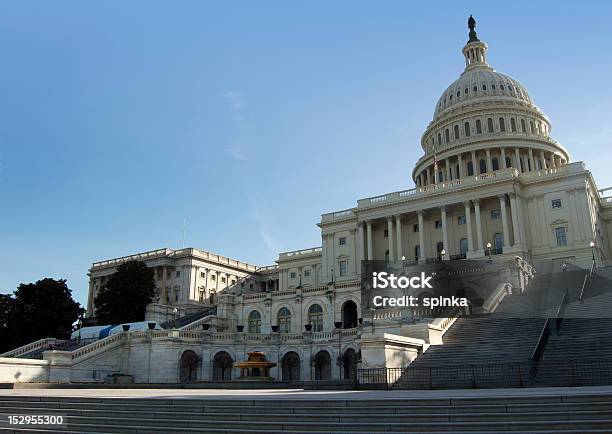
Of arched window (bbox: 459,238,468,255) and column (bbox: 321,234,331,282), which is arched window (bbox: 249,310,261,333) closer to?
column (bbox: 321,234,331,282)

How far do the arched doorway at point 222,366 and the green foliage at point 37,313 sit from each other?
25036 millimetres

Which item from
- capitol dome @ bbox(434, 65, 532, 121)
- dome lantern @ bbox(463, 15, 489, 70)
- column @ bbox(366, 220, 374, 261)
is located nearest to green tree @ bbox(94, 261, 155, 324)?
column @ bbox(366, 220, 374, 261)

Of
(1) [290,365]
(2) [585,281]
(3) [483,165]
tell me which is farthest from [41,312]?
(3) [483,165]

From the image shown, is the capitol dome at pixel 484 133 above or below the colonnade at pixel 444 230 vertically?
above

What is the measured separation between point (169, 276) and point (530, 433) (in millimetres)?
97137

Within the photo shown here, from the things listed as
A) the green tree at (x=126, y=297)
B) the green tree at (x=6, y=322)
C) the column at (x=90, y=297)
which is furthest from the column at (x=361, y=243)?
the column at (x=90, y=297)

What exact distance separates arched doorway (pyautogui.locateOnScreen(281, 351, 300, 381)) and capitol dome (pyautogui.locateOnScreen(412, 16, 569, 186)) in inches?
1718

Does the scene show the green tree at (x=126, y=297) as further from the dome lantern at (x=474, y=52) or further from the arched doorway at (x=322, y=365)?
the dome lantern at (x=474, y=52)

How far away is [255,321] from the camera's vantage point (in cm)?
6469

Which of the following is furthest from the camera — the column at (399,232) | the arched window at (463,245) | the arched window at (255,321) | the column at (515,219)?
the column at (399,232)

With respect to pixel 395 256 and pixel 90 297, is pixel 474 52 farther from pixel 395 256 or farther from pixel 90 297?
pixel 90 297

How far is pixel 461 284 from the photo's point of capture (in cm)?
5616

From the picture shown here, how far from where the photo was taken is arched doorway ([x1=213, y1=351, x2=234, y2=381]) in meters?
51.3

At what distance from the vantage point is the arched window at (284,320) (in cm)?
6297
